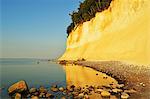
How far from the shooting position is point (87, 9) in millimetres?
56156

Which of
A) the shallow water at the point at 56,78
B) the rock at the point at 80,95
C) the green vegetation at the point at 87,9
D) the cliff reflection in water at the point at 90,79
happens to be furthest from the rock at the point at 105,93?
the green vegetation at the point at 87,9

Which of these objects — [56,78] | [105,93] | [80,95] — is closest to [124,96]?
[105,93]

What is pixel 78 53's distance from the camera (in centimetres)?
5841

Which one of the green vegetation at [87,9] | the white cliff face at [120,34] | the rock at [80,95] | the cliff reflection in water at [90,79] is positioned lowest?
the rock at [80,95]

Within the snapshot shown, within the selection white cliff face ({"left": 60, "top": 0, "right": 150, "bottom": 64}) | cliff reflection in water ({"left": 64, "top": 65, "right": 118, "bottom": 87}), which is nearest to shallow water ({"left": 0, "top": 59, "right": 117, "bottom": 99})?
cliff reflection in water ({"left": 64, "top": 65, "right": 118, "bottom": 87})

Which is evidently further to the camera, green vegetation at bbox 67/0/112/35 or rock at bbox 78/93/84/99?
green vegetation at bbox 67/0/112/35

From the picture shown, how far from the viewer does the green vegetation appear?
163ft

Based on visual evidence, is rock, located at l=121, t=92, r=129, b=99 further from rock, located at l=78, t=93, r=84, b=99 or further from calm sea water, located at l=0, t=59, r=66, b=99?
calm sea water, located at l=0, t=59, r=66, b=99

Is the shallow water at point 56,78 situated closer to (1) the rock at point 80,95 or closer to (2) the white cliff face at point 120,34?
(1) the rock at point 80,95

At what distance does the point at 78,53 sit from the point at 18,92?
1705 inches

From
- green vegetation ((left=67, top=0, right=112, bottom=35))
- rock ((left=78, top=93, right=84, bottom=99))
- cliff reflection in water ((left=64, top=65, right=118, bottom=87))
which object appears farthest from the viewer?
green vegetation ((left=67, top=0, right=112, bottom=35))

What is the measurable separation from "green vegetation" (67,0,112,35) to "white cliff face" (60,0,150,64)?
125cm

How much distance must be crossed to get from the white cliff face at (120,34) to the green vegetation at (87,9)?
1247mm

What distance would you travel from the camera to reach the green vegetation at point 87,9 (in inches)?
1952
